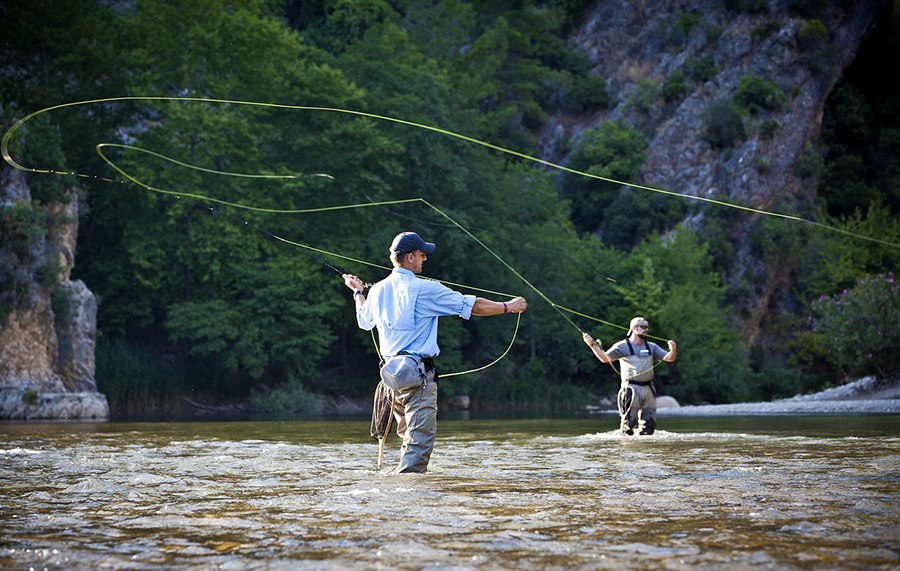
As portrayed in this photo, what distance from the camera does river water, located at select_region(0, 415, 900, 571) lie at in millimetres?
4340

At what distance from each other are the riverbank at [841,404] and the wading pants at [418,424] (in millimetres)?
20080

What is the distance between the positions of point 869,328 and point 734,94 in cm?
2894

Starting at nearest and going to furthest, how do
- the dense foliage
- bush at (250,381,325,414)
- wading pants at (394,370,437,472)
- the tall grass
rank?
wading pants at (394,370,437,472) → the tall grass → bush at (250,381,325,414) → the dense foliage

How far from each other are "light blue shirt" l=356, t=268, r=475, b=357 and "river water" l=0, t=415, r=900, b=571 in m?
1.10

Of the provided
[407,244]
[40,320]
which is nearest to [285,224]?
[40,320]

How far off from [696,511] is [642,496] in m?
0.81

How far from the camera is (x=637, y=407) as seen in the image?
14688 mm

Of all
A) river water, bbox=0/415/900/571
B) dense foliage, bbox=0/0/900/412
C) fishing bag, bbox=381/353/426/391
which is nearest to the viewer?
river water, bbox=0/415/900/571

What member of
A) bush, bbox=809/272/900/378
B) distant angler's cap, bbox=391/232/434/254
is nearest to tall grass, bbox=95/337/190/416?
bush, bbox=809/272/900/378

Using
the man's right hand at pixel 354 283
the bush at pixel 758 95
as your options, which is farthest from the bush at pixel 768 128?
the man's right hand at pixel 354 283

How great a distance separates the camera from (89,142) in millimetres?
37781

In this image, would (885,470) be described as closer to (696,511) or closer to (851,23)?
(696,511)

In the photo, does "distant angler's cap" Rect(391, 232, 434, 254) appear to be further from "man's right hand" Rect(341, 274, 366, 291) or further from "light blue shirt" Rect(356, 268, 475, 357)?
"man's right hand" Rect(341, 274, 366, 291)

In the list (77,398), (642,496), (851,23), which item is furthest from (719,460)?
(851,23)
